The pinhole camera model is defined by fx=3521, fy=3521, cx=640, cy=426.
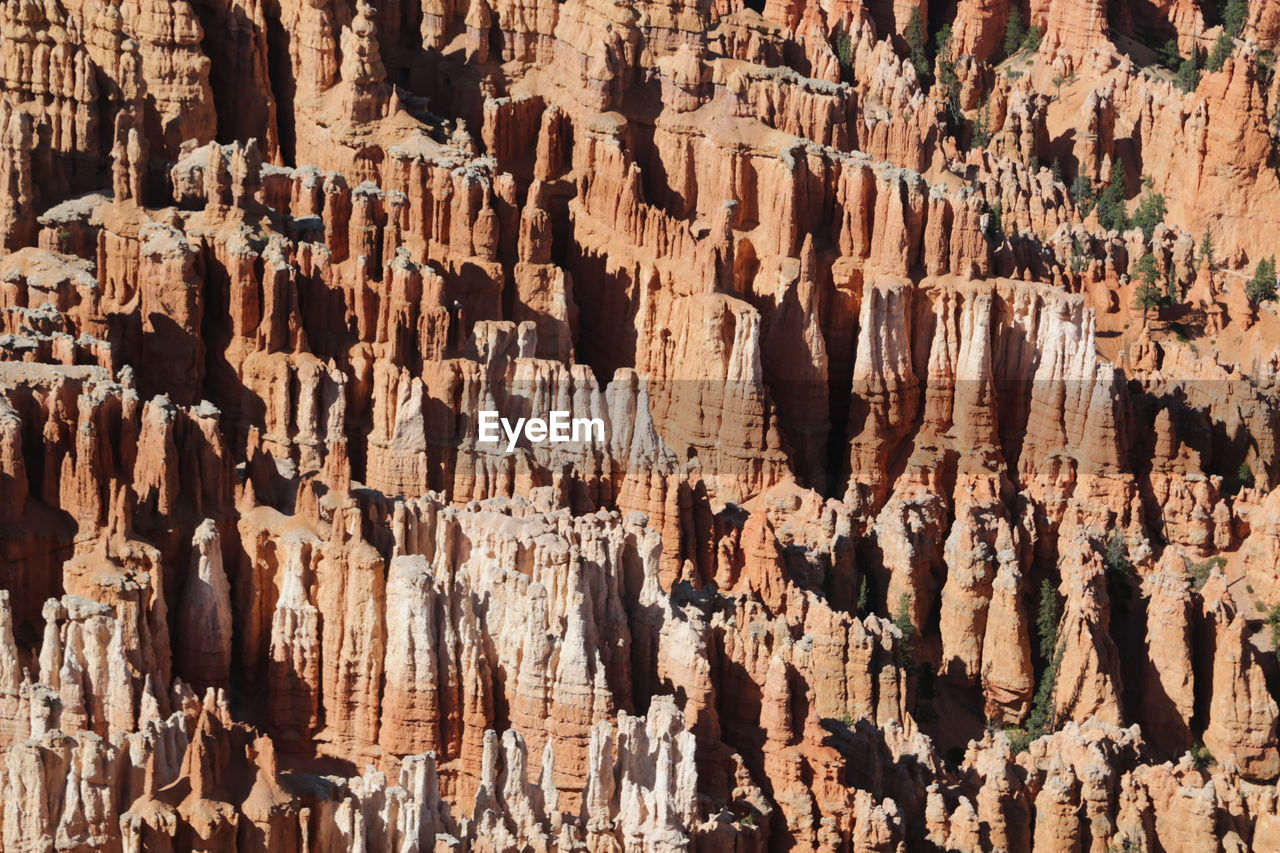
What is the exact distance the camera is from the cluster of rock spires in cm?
5569

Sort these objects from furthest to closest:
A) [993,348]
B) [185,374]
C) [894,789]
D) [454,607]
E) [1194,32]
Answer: [1194,32] < [993,348] < [185,374] < [894,789] < [454,607]

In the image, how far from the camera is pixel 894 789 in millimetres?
61312

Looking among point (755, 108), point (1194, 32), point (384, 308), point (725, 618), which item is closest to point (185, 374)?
point (384, 308)

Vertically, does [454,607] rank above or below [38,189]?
below

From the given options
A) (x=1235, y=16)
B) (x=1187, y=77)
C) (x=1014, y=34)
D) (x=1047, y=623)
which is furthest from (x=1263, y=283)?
(x=1047, y=623)

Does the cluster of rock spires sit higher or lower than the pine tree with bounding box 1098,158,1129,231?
lower

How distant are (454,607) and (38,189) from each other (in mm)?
21095

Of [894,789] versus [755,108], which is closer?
[894,789]

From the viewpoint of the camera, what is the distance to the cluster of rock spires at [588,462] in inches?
2192

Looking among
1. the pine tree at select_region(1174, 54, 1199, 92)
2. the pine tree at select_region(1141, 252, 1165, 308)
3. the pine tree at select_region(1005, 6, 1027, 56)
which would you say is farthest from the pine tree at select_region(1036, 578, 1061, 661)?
the pine tree at select_region(1005, 6, 1027, 56)

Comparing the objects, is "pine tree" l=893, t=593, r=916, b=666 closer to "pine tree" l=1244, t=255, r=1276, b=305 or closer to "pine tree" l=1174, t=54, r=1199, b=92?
"pine tree" l=1244, t=255, r=1276, b=305

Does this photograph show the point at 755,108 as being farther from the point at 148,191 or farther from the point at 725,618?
the point at 725,618

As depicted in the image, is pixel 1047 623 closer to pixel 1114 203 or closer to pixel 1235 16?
pixel 1114 203

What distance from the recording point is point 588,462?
70.1 metres
